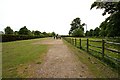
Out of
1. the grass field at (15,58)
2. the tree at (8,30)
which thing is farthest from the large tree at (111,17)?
the tree at (8,30)

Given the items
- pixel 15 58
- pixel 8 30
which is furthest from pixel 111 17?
pixel 8 30

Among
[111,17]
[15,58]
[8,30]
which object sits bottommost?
[15,58]

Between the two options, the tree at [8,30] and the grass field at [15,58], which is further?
the tree at [8,30]

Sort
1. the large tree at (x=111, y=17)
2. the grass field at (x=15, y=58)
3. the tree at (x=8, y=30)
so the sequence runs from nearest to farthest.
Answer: the grass field at (x=15, y=58) < the large tree at (x=111, y=17) < the tree at (x=8, y=30)

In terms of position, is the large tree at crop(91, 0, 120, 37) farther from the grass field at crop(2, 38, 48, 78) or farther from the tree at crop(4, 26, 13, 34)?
the tree at crop(4, 26, 13, 34)

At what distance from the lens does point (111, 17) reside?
2233 cm

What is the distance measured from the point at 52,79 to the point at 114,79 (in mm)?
2072

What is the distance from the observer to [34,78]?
6281mm

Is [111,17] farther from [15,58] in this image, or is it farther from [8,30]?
[8,30]

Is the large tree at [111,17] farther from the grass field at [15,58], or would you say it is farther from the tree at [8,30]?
the tree at [8,30]

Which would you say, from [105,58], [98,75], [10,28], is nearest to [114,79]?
[98,75]

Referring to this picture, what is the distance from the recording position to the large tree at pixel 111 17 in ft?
69.3

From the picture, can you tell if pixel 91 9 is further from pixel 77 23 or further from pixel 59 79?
pixel 77 23

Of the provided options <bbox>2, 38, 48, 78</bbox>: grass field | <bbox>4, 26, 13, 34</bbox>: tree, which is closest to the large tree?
<bbox>2, 38, 48, 78</bbox>: grass field
